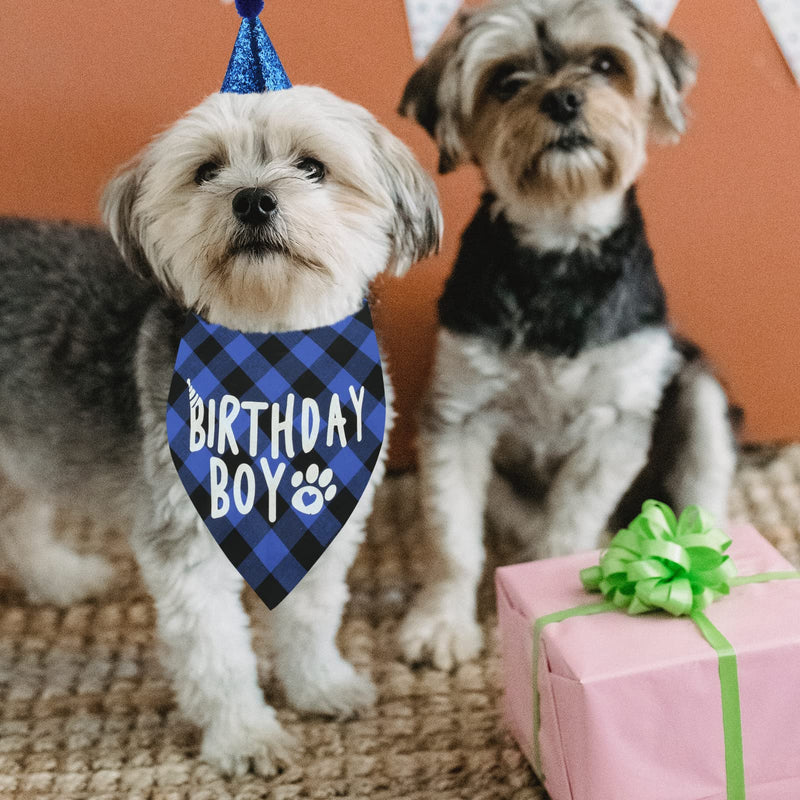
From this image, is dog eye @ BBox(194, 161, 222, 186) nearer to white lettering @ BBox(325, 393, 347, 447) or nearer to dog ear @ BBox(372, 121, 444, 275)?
dog ear @ BBox(372, 121, 444, 275)

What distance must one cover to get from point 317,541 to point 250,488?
0.10 metres

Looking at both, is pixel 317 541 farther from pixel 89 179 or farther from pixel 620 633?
pixel 89 179

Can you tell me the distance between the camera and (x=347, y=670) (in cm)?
123

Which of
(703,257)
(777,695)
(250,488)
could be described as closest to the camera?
(777,695)

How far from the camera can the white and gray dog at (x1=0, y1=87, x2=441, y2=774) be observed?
3.26 ft

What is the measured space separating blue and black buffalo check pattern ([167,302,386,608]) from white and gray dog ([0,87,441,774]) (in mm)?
31

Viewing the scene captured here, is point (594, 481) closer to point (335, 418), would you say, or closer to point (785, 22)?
point (335, 418)

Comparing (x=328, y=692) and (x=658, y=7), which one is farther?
(x=658, y=7)

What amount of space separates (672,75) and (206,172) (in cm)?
63

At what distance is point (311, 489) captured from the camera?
109 cm

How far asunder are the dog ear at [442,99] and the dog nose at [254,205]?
0.37m

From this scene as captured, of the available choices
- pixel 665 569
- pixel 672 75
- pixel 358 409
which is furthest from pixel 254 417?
pixel 672 75

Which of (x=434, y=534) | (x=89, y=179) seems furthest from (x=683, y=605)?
(x=89, y=179)

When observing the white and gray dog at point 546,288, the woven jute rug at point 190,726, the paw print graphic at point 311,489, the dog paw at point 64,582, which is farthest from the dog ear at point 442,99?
the dog paw at point 64,582
